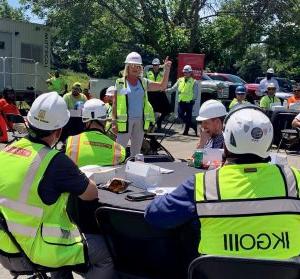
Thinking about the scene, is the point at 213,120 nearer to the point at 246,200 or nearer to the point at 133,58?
A: the point at 133,58

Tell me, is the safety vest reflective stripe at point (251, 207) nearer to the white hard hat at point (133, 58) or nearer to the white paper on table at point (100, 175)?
the white paper on table at point (100, 175)

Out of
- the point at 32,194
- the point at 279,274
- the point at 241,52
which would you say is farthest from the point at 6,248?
the point at 241,52

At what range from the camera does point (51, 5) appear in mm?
21156

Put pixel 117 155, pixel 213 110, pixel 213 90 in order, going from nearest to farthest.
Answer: pixel 117 155
pixel 213 110
pixel 213 90

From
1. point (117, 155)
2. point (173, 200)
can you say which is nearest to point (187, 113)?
point (117, 155)

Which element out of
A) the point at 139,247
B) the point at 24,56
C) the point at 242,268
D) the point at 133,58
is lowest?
the point at 139,247

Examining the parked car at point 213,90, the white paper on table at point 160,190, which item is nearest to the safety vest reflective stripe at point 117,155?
the white paper on table at point 160,190

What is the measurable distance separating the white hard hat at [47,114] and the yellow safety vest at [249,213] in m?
1.03

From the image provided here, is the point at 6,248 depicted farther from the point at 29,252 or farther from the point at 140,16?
the point at 140,16

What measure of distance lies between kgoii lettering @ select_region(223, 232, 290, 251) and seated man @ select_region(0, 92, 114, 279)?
99 centimetres

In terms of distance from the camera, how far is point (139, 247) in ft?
10.5

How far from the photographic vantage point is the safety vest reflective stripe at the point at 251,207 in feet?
8.15

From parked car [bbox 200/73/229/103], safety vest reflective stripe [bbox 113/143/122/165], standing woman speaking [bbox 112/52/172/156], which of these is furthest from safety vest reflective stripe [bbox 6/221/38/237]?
parked car [bbox 200/73/229/103]

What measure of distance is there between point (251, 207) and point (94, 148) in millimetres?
2338
